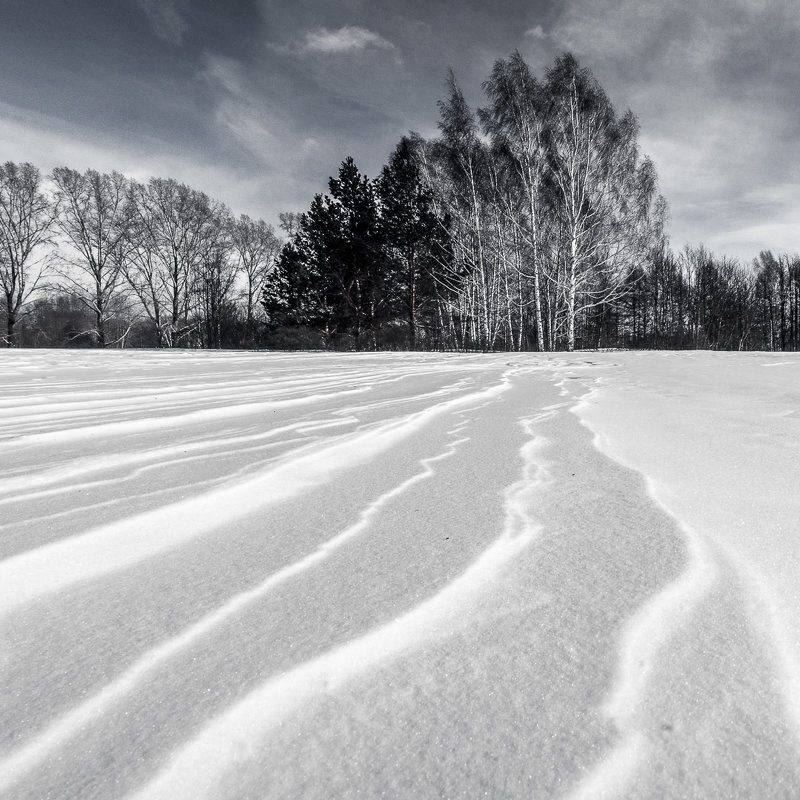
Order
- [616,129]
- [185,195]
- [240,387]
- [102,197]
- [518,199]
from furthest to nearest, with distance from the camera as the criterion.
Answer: [185,195] < [102,197] < [518,199] < [616,129] < [240,387]

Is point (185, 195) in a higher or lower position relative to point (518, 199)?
higher

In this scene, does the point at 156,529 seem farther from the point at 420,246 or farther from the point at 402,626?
the point at 420,246

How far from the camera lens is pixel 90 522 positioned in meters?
0.84

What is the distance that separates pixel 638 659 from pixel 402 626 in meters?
0.23

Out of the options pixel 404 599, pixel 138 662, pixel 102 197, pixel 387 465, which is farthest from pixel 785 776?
pixel 102 197

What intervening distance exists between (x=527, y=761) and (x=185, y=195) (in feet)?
74.9

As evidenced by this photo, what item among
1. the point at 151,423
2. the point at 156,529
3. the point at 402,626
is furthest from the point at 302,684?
the point at 151,423

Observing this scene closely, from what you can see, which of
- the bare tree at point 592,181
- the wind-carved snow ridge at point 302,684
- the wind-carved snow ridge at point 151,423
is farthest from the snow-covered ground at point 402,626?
the bare tree at point 592,181

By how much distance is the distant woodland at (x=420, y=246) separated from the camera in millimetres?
12148

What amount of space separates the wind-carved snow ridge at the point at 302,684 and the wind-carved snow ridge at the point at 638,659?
0.54ft

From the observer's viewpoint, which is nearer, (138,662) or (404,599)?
(138,662)

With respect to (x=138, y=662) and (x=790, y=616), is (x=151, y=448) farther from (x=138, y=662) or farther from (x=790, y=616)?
(x=790, y=616)

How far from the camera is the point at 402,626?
1.74 feet

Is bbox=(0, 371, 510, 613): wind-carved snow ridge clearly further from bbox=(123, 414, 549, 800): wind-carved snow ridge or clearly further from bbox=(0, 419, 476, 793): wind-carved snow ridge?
bbox=(123, 414, 549, 800): wind-carved snow ridge
